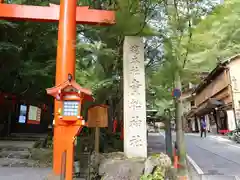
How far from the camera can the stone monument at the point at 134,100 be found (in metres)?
7.17

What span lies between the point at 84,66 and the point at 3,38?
14.1ft

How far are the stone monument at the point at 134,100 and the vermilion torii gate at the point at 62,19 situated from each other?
1288mm

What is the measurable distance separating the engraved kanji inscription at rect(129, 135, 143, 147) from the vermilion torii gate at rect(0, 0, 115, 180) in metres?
2.11

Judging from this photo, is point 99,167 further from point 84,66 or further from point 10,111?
point 10,111

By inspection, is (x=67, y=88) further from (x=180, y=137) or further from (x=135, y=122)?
(x=180, y=137)

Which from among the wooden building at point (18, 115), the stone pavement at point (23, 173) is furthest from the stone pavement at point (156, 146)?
the wooden building at point (18, 115)

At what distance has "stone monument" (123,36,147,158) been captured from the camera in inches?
282

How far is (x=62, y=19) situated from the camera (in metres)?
8.02

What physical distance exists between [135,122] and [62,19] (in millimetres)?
4194

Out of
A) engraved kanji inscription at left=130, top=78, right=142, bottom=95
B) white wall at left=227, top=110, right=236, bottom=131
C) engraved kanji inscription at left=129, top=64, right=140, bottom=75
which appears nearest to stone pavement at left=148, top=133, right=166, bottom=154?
engraved kanji inscription at left=130, top=78, right=142, bottom=95

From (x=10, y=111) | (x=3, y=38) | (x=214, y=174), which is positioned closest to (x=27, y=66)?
(x=3, y=38)

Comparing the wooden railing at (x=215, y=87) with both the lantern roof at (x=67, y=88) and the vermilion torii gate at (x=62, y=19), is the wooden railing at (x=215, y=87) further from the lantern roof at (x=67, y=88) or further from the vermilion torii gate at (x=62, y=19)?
the lantern roof at (x=67, y=88)

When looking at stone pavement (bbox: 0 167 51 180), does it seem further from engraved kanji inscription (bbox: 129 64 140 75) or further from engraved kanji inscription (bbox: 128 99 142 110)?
engraved kanji inscription (bbox: 129 64 140 75)

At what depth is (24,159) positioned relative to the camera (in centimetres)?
992
